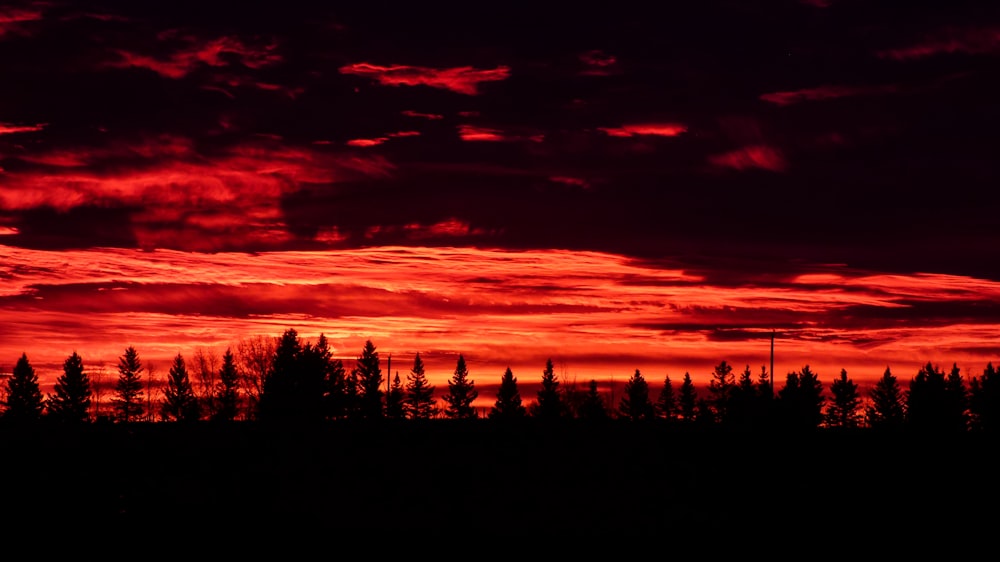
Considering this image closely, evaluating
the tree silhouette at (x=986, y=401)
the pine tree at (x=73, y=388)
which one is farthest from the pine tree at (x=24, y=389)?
the tree silhouette at (x=986, y=401)

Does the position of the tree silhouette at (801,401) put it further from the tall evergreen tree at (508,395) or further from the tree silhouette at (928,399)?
the tall evergreen tree at (508,395)

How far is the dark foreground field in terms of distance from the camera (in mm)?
41781

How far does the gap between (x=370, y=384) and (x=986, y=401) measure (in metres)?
85.2

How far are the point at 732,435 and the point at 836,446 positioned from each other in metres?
10.5

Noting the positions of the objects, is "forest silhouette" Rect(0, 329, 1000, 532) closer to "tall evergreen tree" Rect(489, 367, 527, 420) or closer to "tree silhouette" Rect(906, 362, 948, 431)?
"tree silhouette" Rect(906, 362, 948, 431)

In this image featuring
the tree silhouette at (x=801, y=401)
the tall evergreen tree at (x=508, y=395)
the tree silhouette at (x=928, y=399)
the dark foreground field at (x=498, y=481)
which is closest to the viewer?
the dark foreground field at (x=498, y=481)

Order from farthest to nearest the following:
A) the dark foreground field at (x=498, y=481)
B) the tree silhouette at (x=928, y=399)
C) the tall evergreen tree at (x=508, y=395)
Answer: the tall evergreen tree at (x=508, y=395), the tree silhouette at (x=928, y=399), the dark foreground field at (x=498, y=481)

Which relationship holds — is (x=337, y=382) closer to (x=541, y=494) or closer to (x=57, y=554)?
(x=541, y=494)

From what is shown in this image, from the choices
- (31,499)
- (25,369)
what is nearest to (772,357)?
(31,499)

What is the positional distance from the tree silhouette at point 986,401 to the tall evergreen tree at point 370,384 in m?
75.7

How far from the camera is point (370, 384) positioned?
160 m

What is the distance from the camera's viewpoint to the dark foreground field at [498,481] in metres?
41.8

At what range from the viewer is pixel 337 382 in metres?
115

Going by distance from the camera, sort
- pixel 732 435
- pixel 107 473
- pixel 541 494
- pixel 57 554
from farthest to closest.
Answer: pixel 732 435
pixel 107 473
pixel 541 494
pixel 57 554
